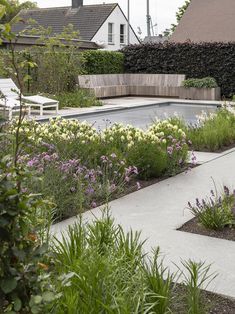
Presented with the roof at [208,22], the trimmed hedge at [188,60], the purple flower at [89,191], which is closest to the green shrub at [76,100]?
the trimmed hedge at [188,60]

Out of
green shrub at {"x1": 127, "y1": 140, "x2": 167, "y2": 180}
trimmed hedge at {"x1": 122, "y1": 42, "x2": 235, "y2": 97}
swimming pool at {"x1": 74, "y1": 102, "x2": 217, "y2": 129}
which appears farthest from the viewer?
trimmed hedge at {"x1": 122, "y1": 42, "x2": 235, "y2": 97}

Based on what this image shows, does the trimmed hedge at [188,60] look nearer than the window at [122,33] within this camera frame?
Yes

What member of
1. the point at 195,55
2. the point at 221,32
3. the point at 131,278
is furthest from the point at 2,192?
the point at 221,32

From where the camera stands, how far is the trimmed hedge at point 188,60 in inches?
824

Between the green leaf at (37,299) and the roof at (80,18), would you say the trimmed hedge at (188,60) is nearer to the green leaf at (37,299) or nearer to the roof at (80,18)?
the roof at (80,18)

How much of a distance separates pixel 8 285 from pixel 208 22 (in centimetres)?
2623

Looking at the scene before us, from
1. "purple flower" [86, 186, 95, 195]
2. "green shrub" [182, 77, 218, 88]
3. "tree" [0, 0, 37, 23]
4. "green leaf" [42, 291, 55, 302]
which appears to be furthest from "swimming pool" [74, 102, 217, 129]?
Answer: "green leaf" [42, 291, 55, 302]

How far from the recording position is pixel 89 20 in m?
36.7

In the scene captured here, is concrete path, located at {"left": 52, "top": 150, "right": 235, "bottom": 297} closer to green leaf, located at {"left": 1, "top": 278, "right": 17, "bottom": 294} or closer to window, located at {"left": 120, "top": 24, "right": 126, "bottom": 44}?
green leaf, located at {"left": 1, "top": 278, "right": 17, "bottom": 294}

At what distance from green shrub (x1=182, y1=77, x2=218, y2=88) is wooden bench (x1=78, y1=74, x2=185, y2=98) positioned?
489 millimetres

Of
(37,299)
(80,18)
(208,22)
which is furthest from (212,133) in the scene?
(80,18)

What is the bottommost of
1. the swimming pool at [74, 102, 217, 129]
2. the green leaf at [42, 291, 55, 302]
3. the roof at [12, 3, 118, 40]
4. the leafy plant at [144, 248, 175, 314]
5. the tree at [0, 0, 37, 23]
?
the swimming pool at [74, 102, 217, 129]

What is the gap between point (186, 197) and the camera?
5.35 m

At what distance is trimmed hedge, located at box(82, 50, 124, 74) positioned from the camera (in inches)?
811
